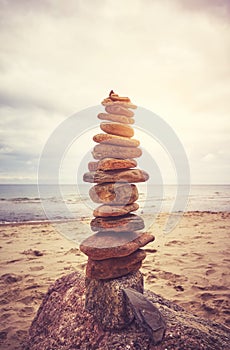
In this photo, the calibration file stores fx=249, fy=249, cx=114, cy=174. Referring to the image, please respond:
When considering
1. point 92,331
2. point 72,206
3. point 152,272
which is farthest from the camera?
point 72,206

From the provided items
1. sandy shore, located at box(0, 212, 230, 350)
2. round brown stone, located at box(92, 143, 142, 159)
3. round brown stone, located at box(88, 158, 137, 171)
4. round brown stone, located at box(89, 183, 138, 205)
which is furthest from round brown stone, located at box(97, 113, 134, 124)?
sandy shore, located at box(0, 212, 230, 350)

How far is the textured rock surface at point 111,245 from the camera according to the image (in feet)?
12.4

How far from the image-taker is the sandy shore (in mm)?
5047

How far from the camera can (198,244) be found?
989 centimetres

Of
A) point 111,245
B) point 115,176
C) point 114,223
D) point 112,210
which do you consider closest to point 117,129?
point 115,176

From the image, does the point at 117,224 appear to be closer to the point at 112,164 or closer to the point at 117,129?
the point at 112,164

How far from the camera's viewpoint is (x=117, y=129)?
14.0 ft

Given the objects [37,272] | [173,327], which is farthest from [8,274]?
[173,327]

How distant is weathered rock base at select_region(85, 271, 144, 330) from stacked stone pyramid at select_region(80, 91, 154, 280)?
11cm

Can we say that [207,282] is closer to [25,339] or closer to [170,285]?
[170,285]

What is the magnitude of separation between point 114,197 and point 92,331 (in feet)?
6.47

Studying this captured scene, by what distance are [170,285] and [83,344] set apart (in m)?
3.35

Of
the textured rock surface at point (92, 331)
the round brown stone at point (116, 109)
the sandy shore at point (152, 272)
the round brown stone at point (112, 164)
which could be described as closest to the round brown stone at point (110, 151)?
the round brown stone at point (112, 164)

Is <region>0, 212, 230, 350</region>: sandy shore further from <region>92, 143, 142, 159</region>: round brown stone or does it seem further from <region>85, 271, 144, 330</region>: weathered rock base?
<region>92, 143, 142, 159</region>: round brown stone
